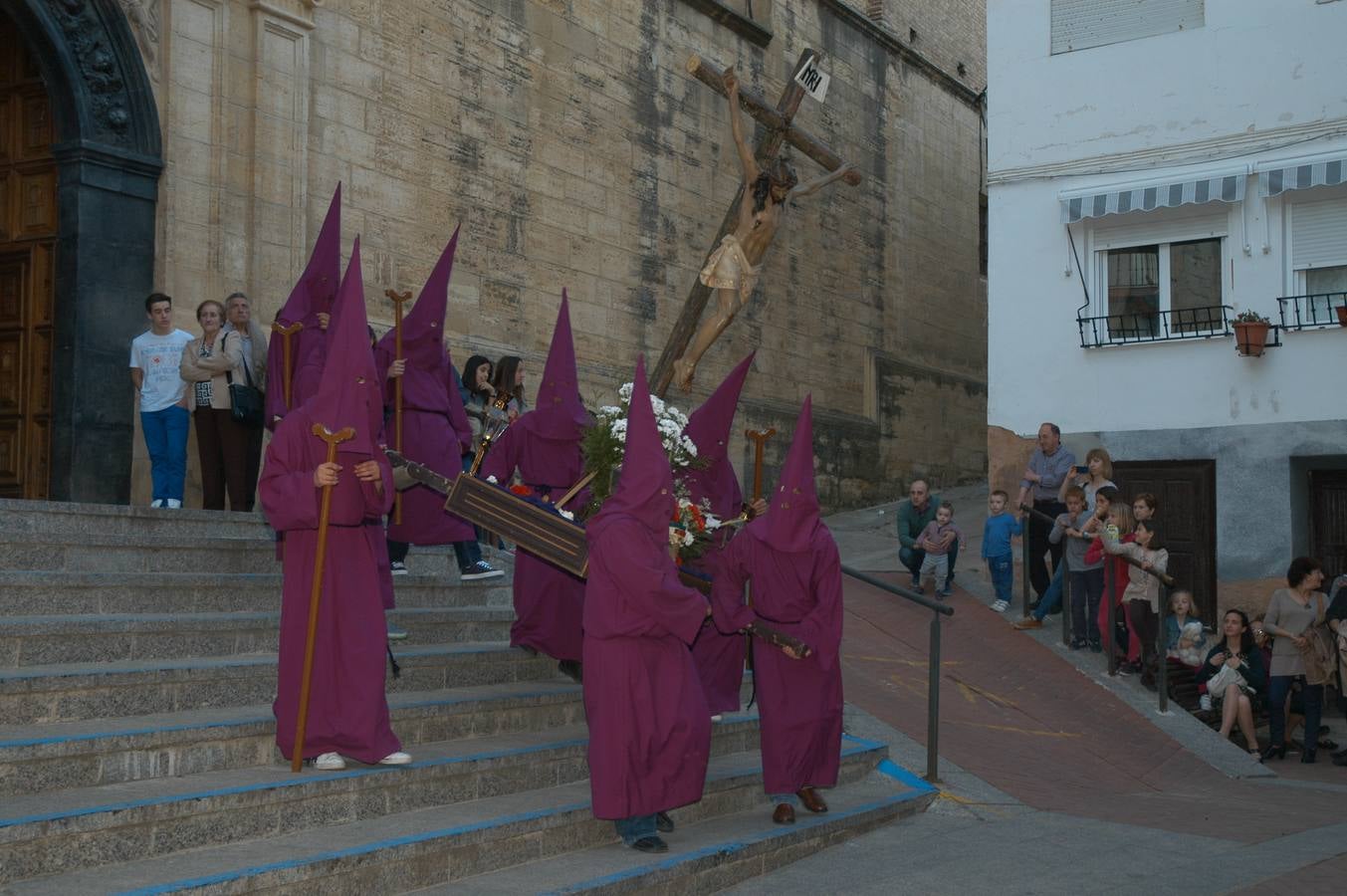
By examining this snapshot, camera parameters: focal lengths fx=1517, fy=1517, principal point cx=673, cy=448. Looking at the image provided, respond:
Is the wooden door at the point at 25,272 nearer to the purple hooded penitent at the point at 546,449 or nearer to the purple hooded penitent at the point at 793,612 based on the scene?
the purple hooded penitent at the point at 546,449

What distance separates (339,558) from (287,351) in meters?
3.41

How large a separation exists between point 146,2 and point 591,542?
813 centimetres

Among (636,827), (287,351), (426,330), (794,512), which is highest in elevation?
(426,330)

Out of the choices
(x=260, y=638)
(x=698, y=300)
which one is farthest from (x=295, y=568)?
(x=698, y=300)

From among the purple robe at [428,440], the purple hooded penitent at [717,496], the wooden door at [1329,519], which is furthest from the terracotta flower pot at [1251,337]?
the purple robe at [428,440]

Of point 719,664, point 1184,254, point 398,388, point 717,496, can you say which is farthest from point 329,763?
point 1184,254

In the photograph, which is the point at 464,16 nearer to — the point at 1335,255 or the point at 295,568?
the point at 1335,255

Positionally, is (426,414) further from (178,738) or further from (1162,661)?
(1162,661)

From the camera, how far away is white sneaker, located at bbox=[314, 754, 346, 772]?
6.73 m

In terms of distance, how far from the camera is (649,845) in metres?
7.15

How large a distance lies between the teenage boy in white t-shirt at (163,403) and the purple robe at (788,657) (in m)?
4.73

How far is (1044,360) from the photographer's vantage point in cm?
1714

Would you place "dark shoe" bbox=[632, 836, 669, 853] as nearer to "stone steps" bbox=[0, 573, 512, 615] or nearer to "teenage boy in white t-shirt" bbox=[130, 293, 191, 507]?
"stone steps" bbox=[0, 573, 512, 615]

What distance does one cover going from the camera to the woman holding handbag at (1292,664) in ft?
40.9
